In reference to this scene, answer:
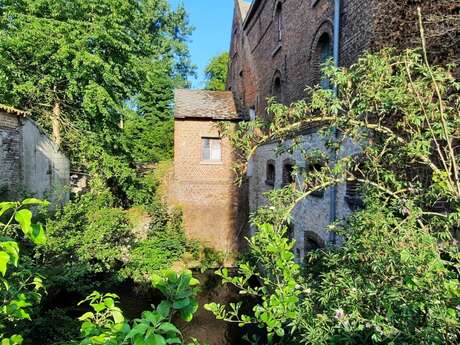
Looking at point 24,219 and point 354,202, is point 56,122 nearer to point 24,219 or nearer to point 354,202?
point 354,202

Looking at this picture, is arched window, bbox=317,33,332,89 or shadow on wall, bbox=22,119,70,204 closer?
arched window, bbox=317,33,332,89

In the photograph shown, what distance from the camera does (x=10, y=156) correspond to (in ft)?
33.2

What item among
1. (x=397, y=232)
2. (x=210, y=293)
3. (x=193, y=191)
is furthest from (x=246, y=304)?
(x=397, y=232)

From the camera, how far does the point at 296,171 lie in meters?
3.91

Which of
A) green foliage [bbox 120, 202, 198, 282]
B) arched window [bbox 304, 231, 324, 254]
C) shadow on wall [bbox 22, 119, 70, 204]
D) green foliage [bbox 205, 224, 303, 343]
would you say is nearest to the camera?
green foliage [bbox 205, 224, 303, 343]

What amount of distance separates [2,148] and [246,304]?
9.63 m

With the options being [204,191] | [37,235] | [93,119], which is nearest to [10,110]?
[93,119]

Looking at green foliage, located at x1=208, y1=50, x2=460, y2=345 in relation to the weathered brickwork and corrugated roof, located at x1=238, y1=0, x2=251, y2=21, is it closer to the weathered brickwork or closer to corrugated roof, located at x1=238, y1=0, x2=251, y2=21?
the weathered brickwork

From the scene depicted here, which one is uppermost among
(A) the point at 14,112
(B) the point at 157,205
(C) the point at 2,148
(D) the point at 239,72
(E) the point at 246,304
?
(D) the point at 239,72

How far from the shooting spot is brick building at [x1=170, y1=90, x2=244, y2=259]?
1470cm

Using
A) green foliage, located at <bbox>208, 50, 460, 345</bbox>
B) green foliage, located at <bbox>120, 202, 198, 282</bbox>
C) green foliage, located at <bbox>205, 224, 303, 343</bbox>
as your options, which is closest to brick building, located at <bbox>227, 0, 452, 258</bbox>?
green foliage, located at <bbox>208, 50, 460, 345</bbox>

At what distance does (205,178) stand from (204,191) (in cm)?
62

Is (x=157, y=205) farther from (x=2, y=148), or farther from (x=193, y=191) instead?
(x=2, y=148)

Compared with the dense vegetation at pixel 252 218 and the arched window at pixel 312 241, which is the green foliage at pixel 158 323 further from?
the arched window at pixel 312 241
